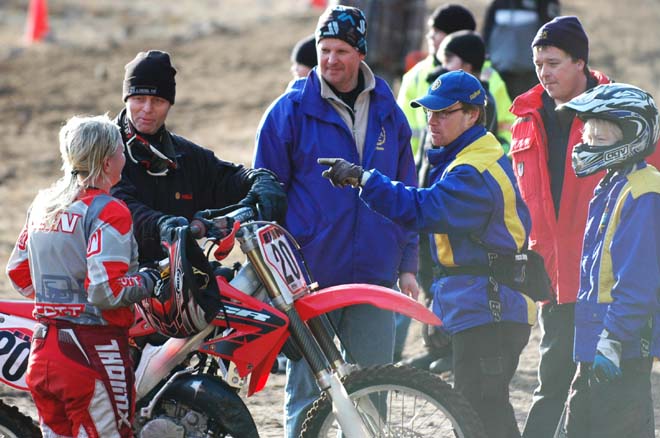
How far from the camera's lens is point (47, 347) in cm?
484

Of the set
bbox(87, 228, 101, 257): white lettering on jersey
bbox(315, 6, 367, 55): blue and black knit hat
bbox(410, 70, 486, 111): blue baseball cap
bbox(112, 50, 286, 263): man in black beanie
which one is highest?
bbox(315, 6, 367, 55): blue and black knit hat

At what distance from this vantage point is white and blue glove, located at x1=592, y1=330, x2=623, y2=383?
4.96 m

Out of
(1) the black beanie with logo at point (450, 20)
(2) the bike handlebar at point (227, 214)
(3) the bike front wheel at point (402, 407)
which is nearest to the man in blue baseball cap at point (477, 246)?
(3) the bike front wheel at point (402, 407)

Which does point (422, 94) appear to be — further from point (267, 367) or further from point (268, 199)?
point (267, 367)

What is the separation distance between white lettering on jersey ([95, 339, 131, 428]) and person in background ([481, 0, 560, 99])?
6.60m

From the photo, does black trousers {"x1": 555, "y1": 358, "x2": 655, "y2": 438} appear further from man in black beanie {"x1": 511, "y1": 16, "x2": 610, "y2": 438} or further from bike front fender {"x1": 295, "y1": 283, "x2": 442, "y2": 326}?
man in black beanie {"x1": 511, "y1": 16, "x2": 610, "y2": 438}

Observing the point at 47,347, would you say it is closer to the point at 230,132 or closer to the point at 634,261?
the point at 634,261

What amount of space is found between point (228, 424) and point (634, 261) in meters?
1.79

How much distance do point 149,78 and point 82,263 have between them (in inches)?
43.4

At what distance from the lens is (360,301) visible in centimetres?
508

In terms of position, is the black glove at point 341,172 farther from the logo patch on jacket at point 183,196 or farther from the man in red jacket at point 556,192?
the man in red jacket at point 556,192

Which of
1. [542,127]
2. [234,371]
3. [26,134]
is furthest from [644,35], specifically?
[234,371]

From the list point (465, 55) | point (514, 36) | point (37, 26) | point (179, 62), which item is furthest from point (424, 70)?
point (37, 26)

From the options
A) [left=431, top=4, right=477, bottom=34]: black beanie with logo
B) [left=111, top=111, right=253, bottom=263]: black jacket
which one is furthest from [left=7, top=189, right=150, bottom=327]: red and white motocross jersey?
[left=431, top=4, right=477, bottom=34]: black beanie with logo
